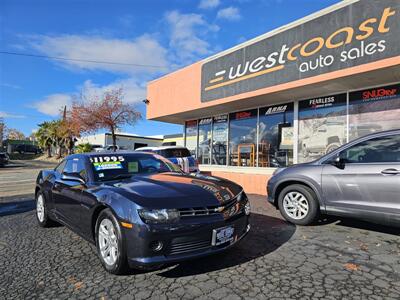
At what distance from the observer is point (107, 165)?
170 inches

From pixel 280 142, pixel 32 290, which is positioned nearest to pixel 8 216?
pixel 32 290

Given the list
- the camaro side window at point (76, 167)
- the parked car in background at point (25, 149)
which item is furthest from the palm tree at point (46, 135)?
the camaro side window at point (76, 167)

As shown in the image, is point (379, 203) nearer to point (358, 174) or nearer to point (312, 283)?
point (358, 174)

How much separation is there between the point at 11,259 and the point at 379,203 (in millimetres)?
5257

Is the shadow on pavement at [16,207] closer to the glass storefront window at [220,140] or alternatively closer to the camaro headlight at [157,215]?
the camaro headlight at [157,215]

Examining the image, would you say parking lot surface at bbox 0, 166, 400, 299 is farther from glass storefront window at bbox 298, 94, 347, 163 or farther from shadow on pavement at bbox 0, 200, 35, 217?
glass storefront window at bbox 298, 94, 347, 163

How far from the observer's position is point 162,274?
339cm

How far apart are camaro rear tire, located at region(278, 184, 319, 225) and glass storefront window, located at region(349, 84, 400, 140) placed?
368cm

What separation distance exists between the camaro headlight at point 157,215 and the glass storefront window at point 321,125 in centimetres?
678

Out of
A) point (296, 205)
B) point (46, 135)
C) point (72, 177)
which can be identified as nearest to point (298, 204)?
point (296, 205)

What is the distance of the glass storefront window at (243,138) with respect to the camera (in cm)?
1077

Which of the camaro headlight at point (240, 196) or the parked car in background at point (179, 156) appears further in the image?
the parked car in background at point (179, 156)

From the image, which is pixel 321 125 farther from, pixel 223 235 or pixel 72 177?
pixel 72 177

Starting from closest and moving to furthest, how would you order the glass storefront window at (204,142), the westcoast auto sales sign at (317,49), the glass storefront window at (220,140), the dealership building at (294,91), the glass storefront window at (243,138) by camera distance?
the westcoast auto sales sign at (317,49), the dealership building at (294,91), the glass storefront window at (243,138), the glass storefront window at (220,140), the glass storefront window at (204,142)
